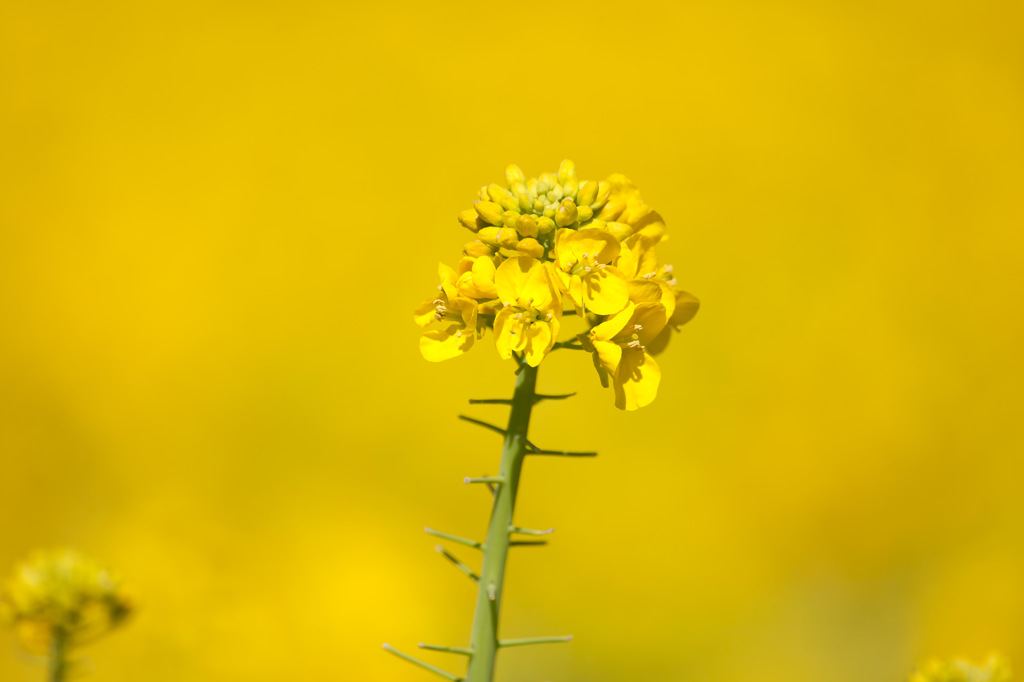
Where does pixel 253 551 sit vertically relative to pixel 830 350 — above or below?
below

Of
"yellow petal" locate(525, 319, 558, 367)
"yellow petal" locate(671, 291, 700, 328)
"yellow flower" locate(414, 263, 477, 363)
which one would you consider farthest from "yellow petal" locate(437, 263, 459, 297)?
"yellow petal" locate(671, 291, 700, 328)

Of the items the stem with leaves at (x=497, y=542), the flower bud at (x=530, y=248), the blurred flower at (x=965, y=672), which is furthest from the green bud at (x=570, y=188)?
the blurred flower at (x=965, y=672)

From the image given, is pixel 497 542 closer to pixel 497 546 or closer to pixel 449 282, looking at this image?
pixel 497 546

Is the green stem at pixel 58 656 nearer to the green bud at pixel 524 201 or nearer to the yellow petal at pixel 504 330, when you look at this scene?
the yellow petal at pixel 504 330

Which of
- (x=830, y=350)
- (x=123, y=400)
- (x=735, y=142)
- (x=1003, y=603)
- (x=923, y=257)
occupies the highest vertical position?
(x=735, y=142)

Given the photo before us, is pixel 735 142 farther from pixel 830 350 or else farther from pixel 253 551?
pixel 253 551

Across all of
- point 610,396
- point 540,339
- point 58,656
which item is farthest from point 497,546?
point 610,396

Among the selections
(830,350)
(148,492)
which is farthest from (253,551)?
(830,350)
